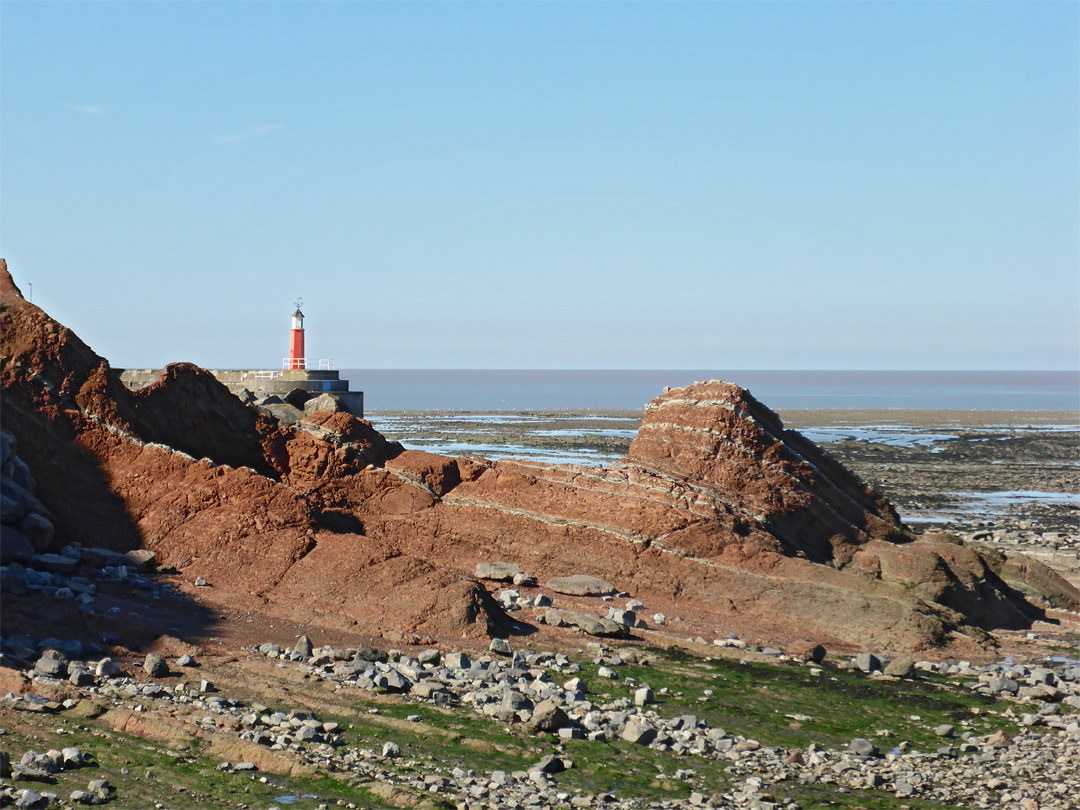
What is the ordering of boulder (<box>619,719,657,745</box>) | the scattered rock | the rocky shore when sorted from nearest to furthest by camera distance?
the rocky shore, boulder (<box>619,719,657,745</box>), the scattered rock

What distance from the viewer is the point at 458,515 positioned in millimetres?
19203

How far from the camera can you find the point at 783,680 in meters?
14.1

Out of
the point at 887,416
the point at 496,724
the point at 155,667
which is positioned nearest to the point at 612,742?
the point at 496,724

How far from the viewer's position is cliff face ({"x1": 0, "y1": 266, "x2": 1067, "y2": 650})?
52.9 ft

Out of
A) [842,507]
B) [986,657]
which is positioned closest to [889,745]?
[986,657]

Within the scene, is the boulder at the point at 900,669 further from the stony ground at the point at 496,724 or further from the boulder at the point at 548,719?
the boulder at the point at 548,719

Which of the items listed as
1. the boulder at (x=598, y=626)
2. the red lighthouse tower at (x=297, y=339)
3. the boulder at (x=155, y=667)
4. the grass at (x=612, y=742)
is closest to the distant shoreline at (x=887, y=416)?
the red lighthouse tower at (x=297, y=339)

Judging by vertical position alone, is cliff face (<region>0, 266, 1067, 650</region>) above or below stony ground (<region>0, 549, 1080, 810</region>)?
above

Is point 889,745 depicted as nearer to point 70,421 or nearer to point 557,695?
point 557,695

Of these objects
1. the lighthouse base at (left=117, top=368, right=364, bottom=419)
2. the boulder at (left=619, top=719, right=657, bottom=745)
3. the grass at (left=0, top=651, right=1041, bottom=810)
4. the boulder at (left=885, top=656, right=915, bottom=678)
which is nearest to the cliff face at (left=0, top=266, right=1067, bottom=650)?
the boulder at (left=885, top=656, right=915, bottom=678)

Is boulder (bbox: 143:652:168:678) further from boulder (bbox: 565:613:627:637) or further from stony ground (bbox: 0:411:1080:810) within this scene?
boulder (bbox: 565:613:627:637)

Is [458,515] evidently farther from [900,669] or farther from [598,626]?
[900,669]

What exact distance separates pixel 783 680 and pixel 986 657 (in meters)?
3.99

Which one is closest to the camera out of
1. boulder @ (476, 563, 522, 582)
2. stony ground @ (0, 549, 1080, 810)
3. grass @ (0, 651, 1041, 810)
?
grass @ (0, 651, 1041, 810)
